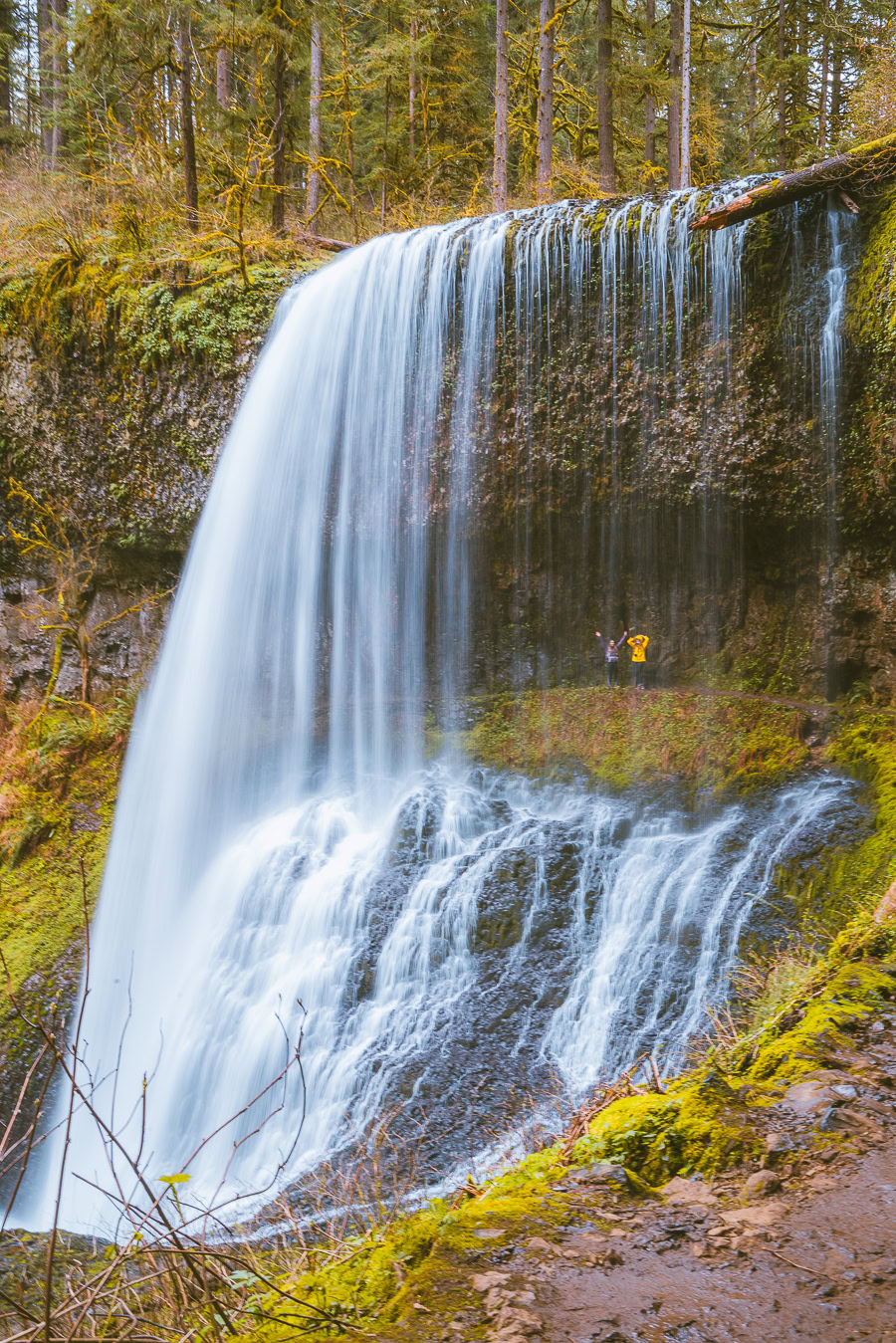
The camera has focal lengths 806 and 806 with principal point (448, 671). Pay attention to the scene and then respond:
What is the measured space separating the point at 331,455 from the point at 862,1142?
8.95 metres

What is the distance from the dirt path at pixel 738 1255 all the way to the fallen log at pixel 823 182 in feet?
26.3

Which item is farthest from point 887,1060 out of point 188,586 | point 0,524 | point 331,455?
point 0,524

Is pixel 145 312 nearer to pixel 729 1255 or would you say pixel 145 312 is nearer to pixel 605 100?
pixel 605 100

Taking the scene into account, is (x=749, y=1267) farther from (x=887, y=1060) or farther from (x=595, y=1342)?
(x=887, y=1060)

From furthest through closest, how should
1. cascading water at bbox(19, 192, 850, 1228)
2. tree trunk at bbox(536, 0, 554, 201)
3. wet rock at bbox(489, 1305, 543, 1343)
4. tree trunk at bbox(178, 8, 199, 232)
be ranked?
tree trunk at bbox(536, 0, 554, 201), tree trunk at bbox(178, 8, 199, 232), cascading water at bbox(19, 192, 850, 1228), wet rock at bbox(489, 1305, 543, 1343)

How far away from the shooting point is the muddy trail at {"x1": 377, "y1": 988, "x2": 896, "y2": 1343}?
183 cm

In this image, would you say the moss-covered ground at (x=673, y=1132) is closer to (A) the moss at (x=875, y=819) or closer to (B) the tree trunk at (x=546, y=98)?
(A) the moss at (x=875, y=819)

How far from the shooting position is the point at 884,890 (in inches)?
219

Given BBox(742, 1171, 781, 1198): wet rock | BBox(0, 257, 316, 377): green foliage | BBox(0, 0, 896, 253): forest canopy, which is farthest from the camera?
BBox(0, 0, 896, 253): forest canopy

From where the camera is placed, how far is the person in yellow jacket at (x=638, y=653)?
952cm

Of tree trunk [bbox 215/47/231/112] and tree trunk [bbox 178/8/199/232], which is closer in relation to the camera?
tree trunk [bbox 178/8/199/232]

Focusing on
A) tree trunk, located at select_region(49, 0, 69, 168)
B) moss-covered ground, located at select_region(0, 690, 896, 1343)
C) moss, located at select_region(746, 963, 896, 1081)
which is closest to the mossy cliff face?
tree trunk, located at select_region(49, 0, 69, 168)

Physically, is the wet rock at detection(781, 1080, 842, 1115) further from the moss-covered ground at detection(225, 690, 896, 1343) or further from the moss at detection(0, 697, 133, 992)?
the moss at detection(0, 697, 133, 992)

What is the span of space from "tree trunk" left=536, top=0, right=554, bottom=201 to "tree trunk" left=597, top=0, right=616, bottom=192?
0.90m
